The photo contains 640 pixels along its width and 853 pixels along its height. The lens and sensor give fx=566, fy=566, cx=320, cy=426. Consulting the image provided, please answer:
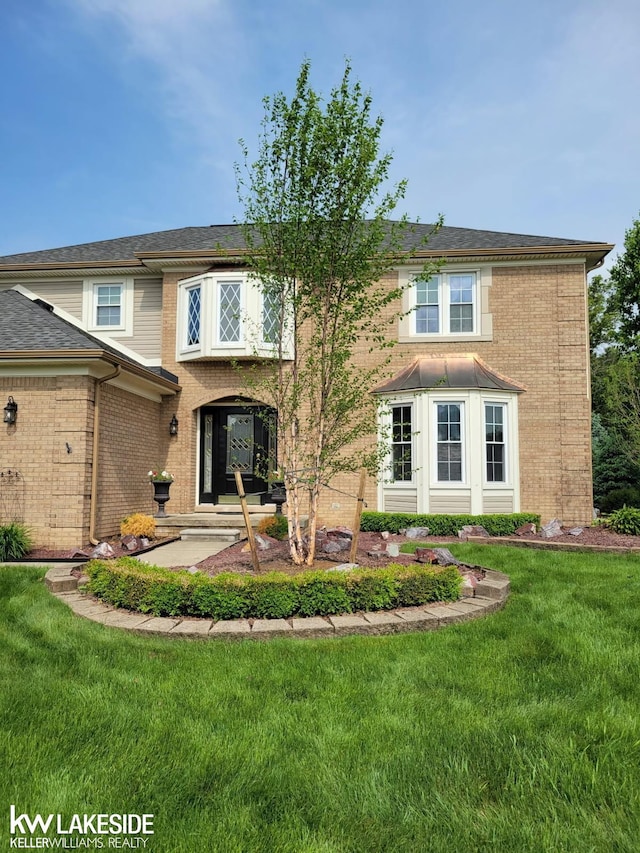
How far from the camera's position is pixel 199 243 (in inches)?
543

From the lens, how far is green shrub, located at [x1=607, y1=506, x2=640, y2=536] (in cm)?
1017

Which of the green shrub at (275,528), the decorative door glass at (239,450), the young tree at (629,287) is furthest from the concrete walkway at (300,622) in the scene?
the young tree at (629,287)

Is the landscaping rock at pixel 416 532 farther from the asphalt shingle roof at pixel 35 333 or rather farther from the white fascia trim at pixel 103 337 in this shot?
the white fascia trim at pixel 103 337

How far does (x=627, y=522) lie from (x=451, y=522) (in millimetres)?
3123

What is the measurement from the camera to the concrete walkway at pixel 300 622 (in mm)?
4512


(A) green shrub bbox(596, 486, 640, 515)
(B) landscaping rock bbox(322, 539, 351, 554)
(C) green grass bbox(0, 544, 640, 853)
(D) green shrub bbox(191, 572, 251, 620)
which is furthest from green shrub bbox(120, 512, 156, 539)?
(A) green shrub bbox(596, 486, 640, 515)

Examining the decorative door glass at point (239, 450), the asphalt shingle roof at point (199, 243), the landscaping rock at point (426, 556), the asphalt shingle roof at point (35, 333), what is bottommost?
the landscaping rock at point (426, 556)

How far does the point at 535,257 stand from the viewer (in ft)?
41.3

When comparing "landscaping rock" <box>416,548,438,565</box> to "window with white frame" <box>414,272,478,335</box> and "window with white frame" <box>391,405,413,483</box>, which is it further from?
"window with white frame" <box>414,272,478,335</box>

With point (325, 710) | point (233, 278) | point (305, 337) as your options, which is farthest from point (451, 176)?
point (325, 710)

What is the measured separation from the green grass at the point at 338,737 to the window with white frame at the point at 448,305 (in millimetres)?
9127

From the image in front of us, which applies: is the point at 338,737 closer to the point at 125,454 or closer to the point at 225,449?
the point at 125,454

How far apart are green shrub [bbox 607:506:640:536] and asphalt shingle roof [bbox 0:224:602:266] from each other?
5.86 meters

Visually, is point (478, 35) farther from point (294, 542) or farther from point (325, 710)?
point (325, 710)
